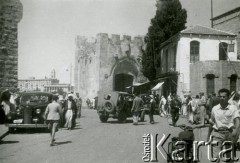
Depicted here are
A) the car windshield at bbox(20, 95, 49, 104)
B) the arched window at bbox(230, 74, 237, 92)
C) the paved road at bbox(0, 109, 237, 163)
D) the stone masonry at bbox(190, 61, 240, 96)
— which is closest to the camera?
the paved road at bbox(0, 109, 237, 163)

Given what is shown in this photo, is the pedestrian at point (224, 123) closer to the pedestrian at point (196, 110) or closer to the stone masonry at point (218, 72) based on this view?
the pedestrian at point (196, 110)

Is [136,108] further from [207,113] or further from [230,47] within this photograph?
[230,47]

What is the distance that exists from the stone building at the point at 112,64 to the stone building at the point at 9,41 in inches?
980

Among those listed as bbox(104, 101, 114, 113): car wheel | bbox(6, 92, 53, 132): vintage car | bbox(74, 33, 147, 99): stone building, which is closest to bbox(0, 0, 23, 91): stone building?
bbox(6, 92, 53, 132): vintage car

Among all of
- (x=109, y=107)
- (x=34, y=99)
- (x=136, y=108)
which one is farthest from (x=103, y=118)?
(x=34, y=99)

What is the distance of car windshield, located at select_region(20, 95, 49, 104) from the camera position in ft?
43.9

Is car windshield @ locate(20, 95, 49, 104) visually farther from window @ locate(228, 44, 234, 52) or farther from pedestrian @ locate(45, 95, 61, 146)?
window @ locate(228, 44, 234, 52)

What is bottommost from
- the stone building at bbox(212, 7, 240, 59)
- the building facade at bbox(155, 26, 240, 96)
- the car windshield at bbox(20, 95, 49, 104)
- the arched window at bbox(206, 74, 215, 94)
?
the car windshield at bbox(20, 95, 49, 104)

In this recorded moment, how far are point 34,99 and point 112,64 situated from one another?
24.4 m

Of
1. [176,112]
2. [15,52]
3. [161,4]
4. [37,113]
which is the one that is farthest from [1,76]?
[161,4]

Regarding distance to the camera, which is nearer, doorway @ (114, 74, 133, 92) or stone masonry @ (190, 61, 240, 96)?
stone masonry @ (190, 61, 240, 96)

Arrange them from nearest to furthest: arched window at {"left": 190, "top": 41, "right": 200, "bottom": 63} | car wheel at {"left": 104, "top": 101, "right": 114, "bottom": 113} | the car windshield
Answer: the car windshield → car wheel at {"left": 104, "top": 101, "right": 114, "bottom": 113} → arched window at {"left": 190, "top": 41, "right": 200, "bottom": 63}

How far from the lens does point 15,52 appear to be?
39.8ft

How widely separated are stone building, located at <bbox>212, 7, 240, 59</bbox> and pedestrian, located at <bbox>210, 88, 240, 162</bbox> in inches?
803
